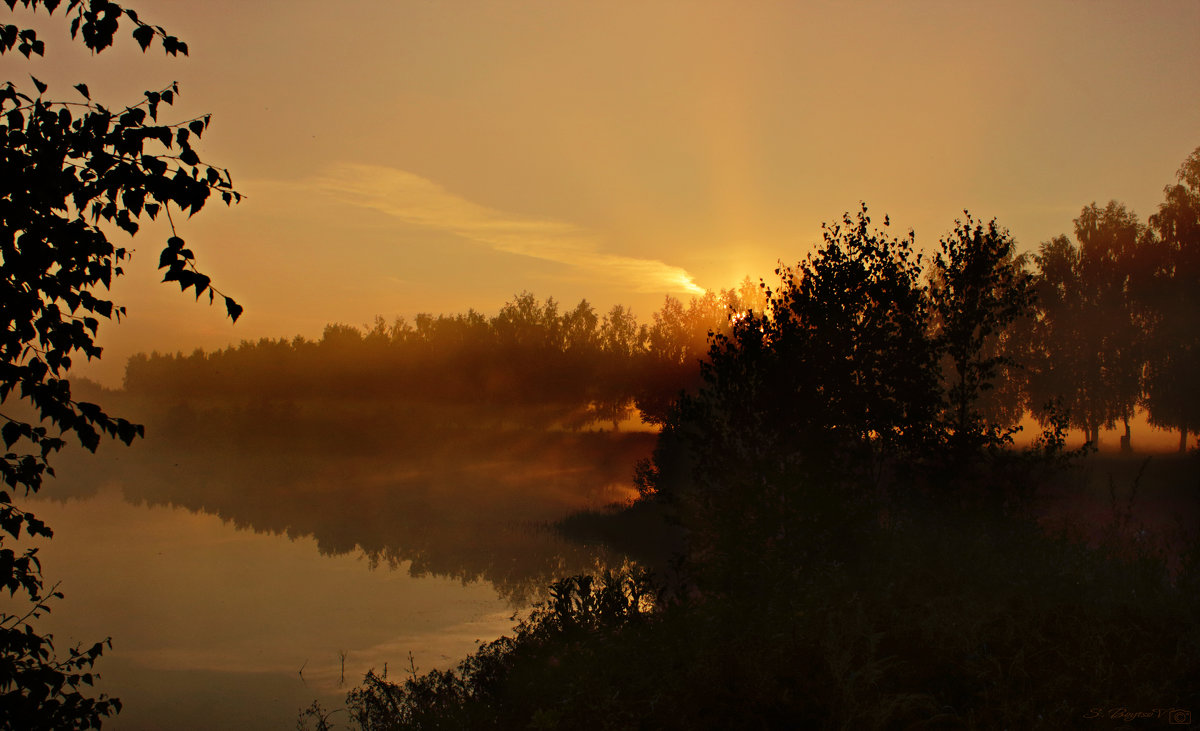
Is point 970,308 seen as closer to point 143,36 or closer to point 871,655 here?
point 871,655

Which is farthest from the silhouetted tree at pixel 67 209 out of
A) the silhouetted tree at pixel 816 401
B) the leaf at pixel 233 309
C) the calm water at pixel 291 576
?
the calm water at pixel 291 576

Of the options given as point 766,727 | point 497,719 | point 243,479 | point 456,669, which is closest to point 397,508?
point 243,479

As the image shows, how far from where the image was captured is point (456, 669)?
1569 centimetres

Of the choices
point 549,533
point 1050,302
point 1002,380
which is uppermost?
point 1050,302

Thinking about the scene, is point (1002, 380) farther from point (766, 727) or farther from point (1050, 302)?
point (766, 727)

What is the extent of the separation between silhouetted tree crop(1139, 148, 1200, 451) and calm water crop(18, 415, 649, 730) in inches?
1442

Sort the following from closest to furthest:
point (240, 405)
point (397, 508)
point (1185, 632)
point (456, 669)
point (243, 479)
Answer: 1. point (1185, 632)
2. point (456, 669)
3. point (397, 508)
4. point (243, 479)
5. point (240, 405)

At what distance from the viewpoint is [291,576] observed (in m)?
30.0

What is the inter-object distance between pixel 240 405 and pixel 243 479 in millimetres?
32988

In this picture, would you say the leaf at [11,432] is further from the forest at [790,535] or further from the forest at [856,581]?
the forest at [856,581]

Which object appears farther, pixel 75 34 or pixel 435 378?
pixel 435 378

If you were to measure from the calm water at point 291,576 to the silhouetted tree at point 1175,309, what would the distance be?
36622mm

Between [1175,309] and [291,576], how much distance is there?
177 ft

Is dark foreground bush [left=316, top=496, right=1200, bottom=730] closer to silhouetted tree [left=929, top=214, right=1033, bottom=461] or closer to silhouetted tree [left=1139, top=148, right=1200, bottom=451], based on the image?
silhouetted tree [left=929, top=214, right=1033, bottom=461]
